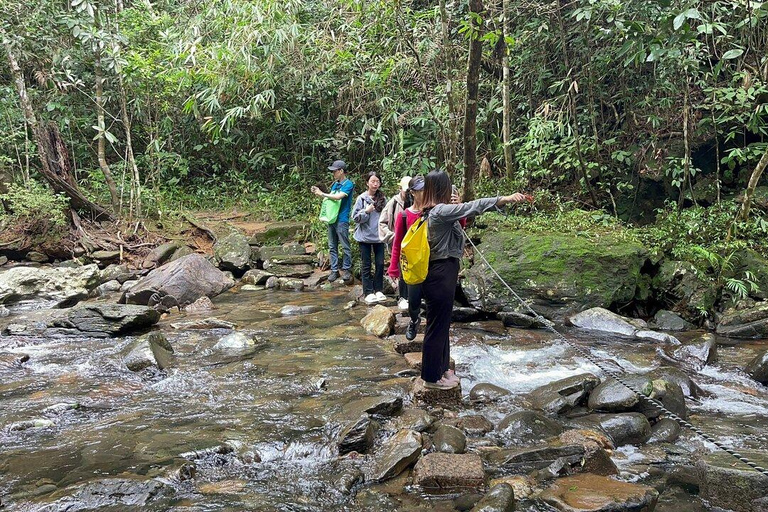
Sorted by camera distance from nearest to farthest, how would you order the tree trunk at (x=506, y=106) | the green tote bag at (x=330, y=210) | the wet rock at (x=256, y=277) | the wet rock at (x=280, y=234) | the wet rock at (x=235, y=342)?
1. the wet rock at (x=235, y=342)
2. the green tote bag at (x=330, y=210)
3. the tree trunk at (x=506, y=106)
4. the wet rock at (x=256, y=277)
5. the wet rock at (x=280, y=234)

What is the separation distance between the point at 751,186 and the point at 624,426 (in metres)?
5.90

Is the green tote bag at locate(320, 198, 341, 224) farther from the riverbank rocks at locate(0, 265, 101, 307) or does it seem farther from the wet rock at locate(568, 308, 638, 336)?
the riverbank rocks at locate(0, 265, 101, 307)

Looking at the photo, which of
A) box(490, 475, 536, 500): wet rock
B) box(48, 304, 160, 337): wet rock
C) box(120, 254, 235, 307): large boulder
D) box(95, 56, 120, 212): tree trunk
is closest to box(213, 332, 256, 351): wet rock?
box(48, 304, 160, 337): wet rock

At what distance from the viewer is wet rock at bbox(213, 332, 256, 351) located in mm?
6867

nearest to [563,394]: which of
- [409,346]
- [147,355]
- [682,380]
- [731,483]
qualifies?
[682,380]

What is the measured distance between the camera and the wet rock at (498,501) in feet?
10.9

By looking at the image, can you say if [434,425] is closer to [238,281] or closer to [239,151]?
[238,281]

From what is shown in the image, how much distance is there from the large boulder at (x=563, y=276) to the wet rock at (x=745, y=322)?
4.06 feet

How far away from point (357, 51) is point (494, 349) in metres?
8.82

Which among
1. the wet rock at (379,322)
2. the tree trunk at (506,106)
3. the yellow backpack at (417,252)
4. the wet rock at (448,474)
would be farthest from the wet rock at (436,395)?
the tree trunk at (506,106)

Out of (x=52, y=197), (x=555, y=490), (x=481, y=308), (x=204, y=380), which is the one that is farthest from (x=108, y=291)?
(x=555, y=490)

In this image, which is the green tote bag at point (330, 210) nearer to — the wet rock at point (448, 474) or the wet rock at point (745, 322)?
the wet rock at point (745, 322)

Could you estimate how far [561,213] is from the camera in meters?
10.4

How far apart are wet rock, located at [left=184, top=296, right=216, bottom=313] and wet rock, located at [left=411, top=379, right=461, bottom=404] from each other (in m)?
5.18
